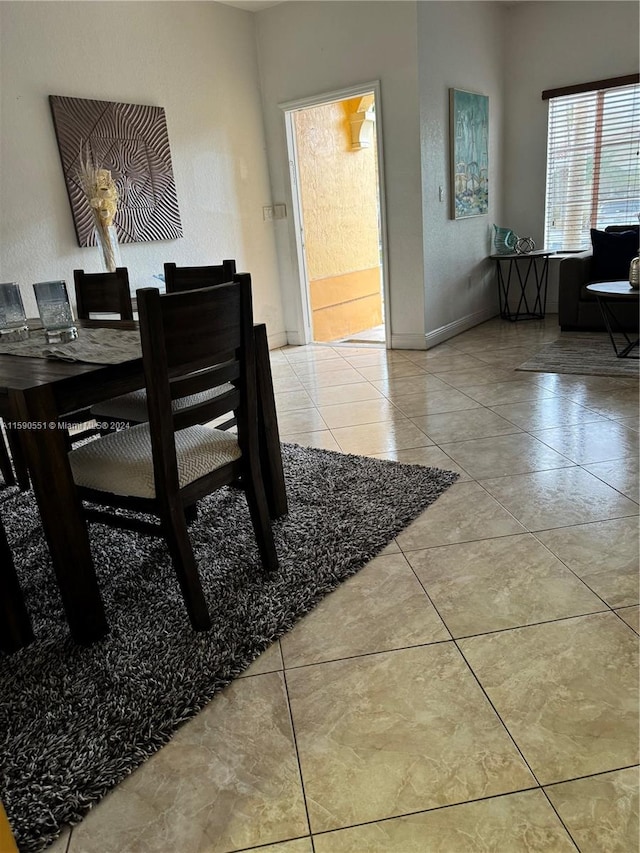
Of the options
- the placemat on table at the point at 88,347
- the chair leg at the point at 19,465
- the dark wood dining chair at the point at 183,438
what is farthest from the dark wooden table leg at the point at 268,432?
the chair leg at the point at 19,465

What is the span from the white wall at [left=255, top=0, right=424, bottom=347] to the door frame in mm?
41

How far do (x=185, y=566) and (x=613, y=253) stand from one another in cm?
462

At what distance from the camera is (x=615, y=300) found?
4.16 meters

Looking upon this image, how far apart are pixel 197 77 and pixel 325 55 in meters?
1.03

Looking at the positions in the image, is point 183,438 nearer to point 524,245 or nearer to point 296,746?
point 296,746

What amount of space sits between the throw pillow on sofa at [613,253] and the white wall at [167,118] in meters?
2.80

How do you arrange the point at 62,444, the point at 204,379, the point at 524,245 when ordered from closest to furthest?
the point at 62,444 < the point at 204,379 < the point at 524,245

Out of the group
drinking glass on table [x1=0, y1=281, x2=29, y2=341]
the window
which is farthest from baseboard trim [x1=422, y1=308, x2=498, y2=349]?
drinking glass on table [x1=0, y1=281, x2=29, y2=341]

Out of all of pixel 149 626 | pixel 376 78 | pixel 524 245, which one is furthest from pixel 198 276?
pixel 524 245

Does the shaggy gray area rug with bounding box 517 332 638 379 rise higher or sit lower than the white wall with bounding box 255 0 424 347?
lower

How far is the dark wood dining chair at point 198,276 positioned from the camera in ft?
7.83

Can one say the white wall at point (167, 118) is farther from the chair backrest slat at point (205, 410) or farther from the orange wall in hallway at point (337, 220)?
the chair backrest slat at point (205, 410)

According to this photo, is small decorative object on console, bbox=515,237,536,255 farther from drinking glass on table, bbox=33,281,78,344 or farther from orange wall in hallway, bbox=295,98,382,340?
drinking glass on table, bbox=33,281,78,344

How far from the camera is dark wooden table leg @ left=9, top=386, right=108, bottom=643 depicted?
4.70 feet
